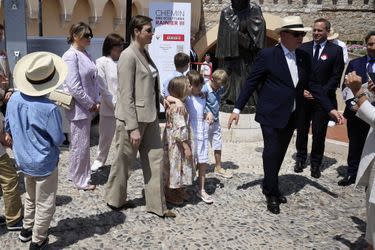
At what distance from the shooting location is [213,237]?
3486 millimetres

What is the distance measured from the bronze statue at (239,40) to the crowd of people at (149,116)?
1770 millimetres

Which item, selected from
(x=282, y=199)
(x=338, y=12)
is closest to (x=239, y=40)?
(x=282, y=199)

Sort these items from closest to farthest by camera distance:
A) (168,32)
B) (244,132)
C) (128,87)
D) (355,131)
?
(128,87)
(355,131)
(244,132)
(168,32)

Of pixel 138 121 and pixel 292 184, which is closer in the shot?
pixel 138 121

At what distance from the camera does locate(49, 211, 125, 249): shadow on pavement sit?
10.8 ft

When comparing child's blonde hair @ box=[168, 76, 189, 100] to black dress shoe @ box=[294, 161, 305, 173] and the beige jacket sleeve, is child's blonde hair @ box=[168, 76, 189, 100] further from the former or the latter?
black dress shoe @ box=[294, 161, 305, 173]

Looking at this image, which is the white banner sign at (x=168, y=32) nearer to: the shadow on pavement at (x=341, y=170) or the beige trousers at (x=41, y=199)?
the shadow on pavement at (x=341, y=170)

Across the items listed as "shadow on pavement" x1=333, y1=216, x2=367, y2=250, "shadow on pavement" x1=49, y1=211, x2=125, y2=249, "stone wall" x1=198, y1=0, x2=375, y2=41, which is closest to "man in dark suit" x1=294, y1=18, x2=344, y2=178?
"shadow on pavement" x1=333, y1=216, x2=367, y2=250

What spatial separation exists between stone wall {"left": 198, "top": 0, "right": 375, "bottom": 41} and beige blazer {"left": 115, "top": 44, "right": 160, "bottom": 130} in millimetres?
18282

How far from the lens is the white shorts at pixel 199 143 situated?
416 cm

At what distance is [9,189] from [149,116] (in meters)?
1.22

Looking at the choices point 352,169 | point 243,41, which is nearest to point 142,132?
point 352,169

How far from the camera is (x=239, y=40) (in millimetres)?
6926

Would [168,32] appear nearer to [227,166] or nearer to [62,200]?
[227,166]
